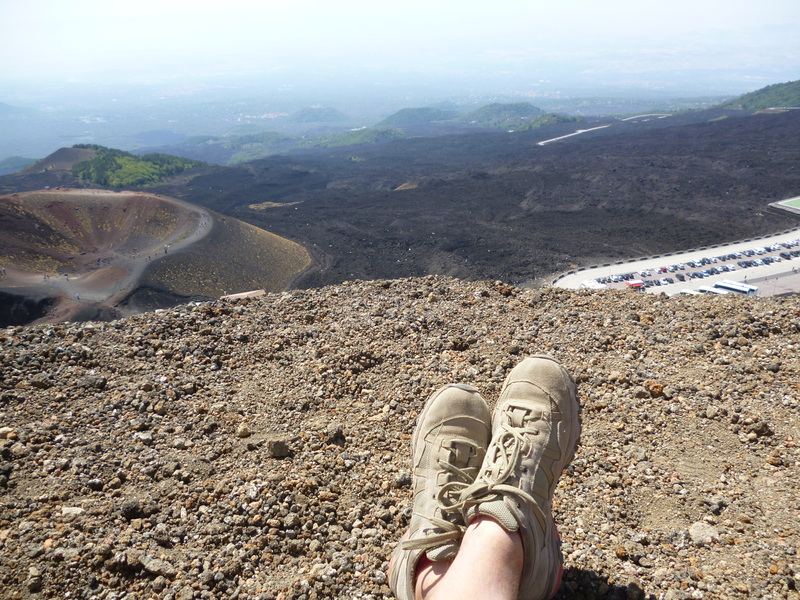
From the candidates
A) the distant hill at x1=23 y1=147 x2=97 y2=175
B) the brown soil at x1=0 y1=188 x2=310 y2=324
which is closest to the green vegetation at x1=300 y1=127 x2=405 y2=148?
the distant hill at x1=23 y1=147 x2=97 y2=175

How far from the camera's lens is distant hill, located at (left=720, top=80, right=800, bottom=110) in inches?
3914

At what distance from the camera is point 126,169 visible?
7350 centimetres

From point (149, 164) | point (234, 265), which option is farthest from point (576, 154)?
point (149, 164)

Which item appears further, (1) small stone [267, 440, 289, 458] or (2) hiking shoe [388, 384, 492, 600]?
(1) small stone [267, 440, 289, 458]

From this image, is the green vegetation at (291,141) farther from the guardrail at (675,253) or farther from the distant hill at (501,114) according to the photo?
the guardrail at (675,253)

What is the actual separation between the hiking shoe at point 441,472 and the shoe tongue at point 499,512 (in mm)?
107

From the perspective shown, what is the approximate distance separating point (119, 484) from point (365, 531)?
1649mm

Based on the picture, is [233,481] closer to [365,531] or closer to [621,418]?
[365,531]

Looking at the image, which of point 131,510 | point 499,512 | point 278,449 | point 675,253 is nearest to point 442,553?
point 499,512

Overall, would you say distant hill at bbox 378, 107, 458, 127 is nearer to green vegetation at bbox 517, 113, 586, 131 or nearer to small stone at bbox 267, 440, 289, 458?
green vegetation at bbox 517, 113, 586, 131

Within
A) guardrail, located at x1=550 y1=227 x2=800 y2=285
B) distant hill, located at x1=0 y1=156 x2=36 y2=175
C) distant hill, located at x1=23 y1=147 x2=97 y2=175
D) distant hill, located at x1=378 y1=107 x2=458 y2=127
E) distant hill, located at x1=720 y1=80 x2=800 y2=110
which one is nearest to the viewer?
guardrail, located at x1=550 y1=227 x2=800 y2=285

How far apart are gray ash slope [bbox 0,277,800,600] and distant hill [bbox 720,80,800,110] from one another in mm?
127435

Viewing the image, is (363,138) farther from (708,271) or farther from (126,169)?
(708,271)

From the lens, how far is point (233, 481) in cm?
296
